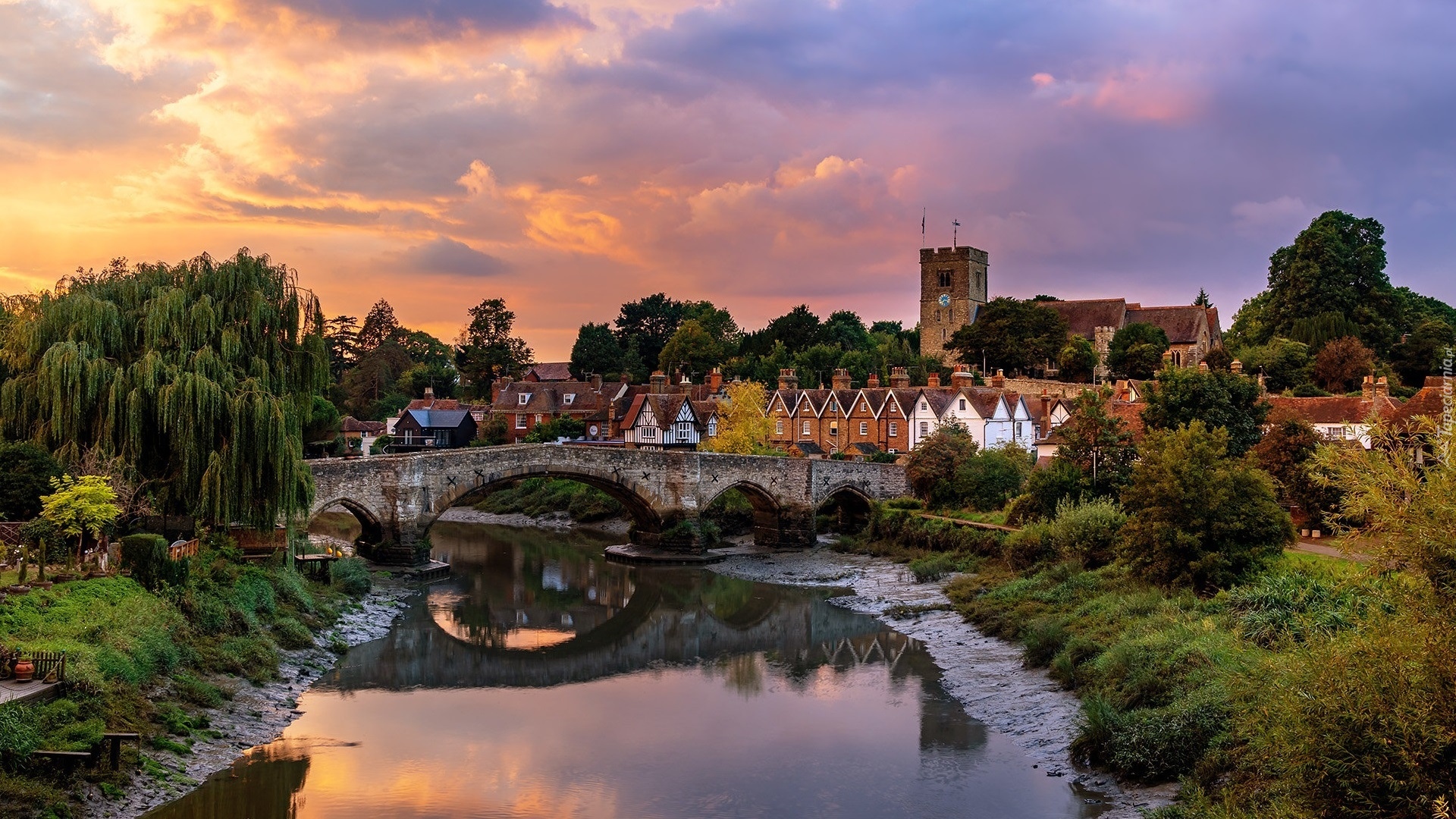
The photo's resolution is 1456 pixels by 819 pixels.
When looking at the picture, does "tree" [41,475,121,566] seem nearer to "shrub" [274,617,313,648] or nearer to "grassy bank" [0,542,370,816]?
"grassy bank" [0,542,370,816]

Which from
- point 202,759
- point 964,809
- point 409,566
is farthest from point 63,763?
point 409,566

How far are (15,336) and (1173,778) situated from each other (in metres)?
24.6

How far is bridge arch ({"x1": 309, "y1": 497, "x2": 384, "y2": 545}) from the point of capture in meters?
35.3

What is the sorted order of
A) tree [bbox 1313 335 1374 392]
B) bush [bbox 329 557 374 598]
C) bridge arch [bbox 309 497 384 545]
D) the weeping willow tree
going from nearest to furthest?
the weeping willow tree → bush [bbox 329 557 374 598] → bridge arch [bbox 309 497 384 545] → tree [bbox 1313 335 1374 392]

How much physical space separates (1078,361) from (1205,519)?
157 ft

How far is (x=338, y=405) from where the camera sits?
273 ft

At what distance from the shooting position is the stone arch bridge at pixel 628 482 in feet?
121

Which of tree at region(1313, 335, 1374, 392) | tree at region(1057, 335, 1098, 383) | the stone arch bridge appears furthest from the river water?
tree at region(1057, 335, 1098, 383)

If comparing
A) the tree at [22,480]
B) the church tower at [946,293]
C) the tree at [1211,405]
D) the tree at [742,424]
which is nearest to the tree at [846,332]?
the church tower at [946,293]

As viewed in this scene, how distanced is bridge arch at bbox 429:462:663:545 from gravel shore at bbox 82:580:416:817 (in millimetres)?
9219

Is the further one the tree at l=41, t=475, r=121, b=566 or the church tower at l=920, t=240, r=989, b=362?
the church tower at l=920, t=240, r=989, b=362

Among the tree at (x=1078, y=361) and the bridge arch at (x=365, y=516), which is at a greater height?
the tree at (x=1078, y=361)

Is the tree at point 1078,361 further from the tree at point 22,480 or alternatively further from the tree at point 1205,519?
the tree at point 22,480

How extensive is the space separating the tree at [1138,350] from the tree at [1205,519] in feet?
153
